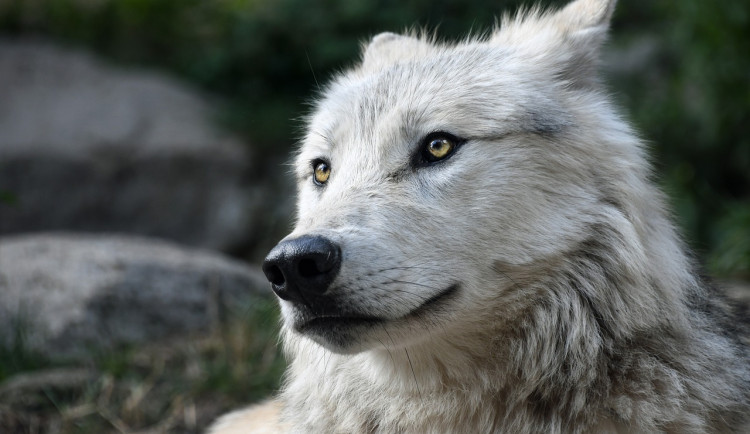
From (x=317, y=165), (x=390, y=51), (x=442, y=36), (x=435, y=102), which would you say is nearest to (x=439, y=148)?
(x=435, y=102)

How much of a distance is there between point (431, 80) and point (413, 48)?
0.73 metres

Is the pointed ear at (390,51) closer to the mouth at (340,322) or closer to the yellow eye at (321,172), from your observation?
the yellow eye at (321,172)

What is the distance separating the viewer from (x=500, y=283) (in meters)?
2.69

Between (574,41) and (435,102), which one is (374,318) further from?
(574,41)

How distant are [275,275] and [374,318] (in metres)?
0.34

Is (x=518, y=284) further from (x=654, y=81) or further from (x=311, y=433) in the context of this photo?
(x=654, y=81)

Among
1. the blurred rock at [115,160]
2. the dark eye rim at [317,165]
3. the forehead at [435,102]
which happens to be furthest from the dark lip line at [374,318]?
the blurred rock at [115,160]

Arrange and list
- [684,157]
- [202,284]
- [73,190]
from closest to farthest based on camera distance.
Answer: [202,284]
[684,157]
[73,190]

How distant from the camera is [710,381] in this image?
262cm

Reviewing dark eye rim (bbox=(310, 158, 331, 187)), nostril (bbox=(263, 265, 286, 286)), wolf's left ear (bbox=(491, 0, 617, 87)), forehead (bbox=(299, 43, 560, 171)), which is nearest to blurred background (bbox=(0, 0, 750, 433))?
wolf's left ear (bbox=(491, 0, 617, 87))

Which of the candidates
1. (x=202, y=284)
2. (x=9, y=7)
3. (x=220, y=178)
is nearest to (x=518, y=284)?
(x=202, y=284)

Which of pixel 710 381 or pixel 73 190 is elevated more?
pixel 710 381

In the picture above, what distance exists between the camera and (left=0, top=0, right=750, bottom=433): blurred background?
4703 mm

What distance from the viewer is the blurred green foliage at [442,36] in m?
6.59
